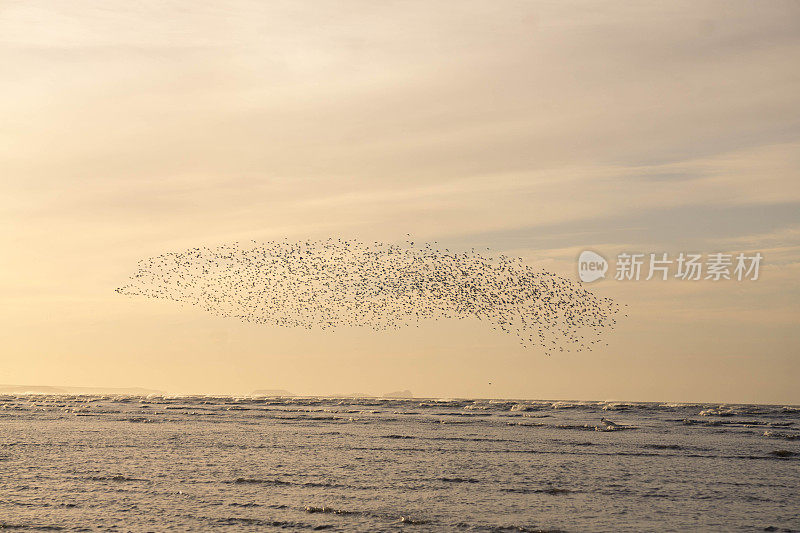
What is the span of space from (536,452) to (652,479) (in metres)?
9.22

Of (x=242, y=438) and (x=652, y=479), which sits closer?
(x=652, y=479)

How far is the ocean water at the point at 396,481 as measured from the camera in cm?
1967

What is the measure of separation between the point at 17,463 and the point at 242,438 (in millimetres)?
13797

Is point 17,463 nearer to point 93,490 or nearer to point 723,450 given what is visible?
point 93,490

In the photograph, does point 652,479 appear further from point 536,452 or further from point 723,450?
point 723,450

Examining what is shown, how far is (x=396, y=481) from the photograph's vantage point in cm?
2641

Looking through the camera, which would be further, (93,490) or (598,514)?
(93,490)

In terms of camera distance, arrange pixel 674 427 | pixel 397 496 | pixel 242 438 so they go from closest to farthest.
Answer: pixel 397 496 < pixel 242 438 < pixel 674 427

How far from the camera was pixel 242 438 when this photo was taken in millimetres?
42344

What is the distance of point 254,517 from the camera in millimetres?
19828

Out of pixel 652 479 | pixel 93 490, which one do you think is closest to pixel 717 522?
pixel 652 479

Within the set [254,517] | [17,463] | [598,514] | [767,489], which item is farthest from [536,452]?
[17,463]

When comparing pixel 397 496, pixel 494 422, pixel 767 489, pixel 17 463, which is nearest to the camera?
pixel 397 496

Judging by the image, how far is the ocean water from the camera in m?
19.7
